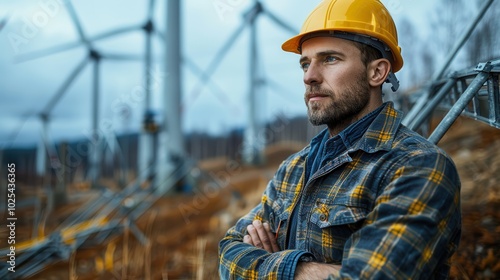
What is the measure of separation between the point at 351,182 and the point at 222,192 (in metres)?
6.73

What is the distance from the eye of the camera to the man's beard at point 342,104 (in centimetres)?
146

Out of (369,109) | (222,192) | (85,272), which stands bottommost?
(85,272)

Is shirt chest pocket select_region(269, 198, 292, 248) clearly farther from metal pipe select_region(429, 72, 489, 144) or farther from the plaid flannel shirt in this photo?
metal pipe select_region(429, 72, 489, 144)

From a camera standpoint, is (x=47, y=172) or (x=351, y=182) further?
(x=47, y=172)

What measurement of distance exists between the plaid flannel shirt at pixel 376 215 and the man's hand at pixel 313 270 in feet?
0.09

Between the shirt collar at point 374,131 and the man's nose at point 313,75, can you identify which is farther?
the man's nose at point 313,75

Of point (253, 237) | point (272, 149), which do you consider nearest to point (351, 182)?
point (253, 237)

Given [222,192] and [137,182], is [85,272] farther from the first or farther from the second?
[222,192]

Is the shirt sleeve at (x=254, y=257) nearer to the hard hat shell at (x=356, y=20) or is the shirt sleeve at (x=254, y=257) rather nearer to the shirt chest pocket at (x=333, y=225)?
the shirt chest pocket at (x=333, y=225)

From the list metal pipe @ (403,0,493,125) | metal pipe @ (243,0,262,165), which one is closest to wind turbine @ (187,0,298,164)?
metal pipe @ (243,0,262,165)

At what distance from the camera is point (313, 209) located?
139 cm

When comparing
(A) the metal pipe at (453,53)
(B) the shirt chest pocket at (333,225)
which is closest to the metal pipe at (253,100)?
(A) the metal pipe at (453,53)

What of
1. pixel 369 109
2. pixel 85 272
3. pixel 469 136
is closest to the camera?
pixel 369 109

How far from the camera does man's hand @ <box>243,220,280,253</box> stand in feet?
5.16
